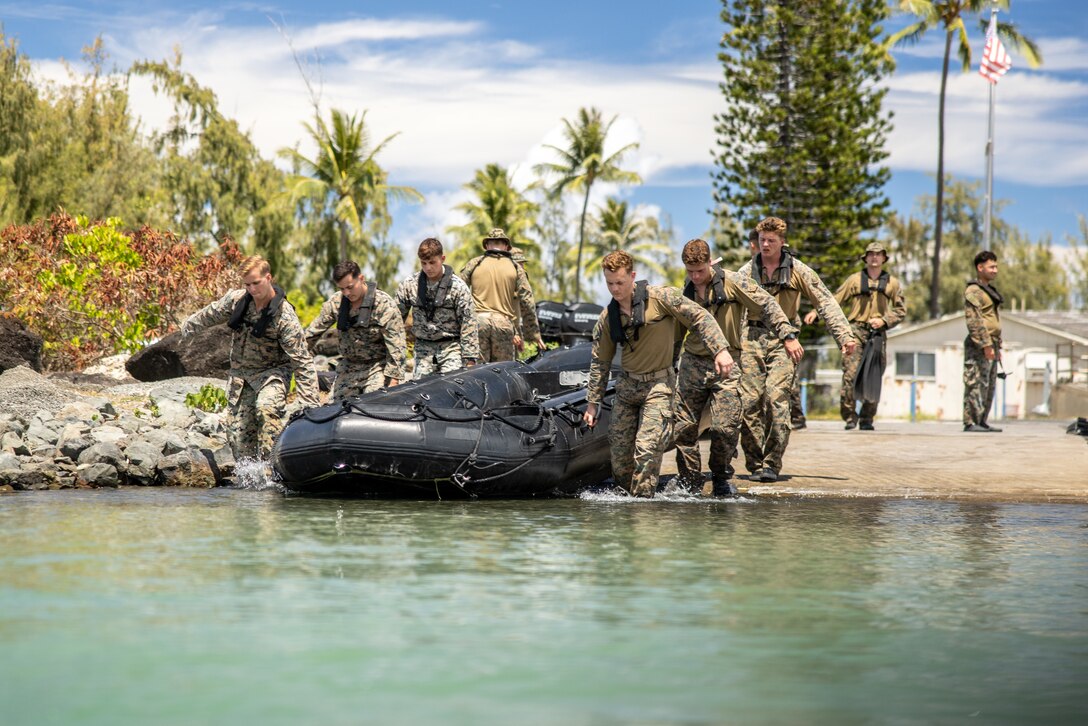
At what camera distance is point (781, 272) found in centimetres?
1089

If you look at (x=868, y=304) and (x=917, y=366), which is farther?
(x=917, y=366)

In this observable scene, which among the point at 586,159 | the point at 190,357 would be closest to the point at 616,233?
the point at 586,159

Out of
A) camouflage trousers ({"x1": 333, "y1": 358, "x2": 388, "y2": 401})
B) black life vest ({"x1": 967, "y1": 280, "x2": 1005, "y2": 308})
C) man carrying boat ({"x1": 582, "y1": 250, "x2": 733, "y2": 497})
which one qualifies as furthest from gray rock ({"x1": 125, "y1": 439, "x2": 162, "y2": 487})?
black life vest ({"x1": 967, "y1": 280, "x2": 1005, "y2": 308})

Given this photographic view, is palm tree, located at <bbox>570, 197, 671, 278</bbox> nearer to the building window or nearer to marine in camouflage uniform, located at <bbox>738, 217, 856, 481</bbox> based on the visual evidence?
the building window

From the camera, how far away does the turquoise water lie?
15.9 ft

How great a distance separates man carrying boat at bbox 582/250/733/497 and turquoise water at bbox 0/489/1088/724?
0.79 meters

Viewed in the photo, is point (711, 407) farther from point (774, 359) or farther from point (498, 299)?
point (498, 299)

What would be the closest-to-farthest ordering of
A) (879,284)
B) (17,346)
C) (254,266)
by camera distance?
(254,266)
(879,284)
(17,346)

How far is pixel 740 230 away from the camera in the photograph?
138 feet

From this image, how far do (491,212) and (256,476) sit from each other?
4783 centimetres

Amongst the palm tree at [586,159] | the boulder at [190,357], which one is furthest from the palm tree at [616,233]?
the boulder at [190,357]

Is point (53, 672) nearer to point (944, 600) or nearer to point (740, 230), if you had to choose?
point (944, 600)

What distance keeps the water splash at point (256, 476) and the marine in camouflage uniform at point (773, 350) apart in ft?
12.9

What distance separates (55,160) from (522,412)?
3065 cm
